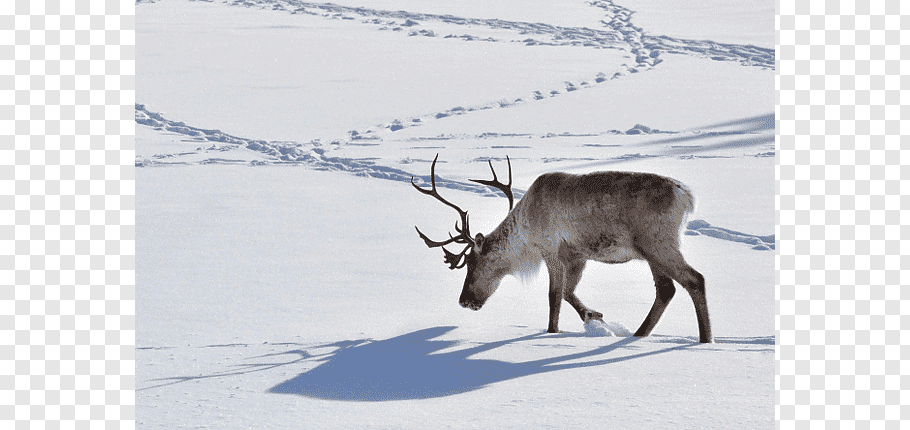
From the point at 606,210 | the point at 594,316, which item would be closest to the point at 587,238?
the point at 606,210

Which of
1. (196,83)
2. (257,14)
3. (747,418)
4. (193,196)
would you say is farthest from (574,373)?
(257,14)

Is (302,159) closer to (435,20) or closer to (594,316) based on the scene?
(594,316)

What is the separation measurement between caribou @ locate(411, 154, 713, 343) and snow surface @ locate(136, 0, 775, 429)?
9.9 inches

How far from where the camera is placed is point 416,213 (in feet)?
28.7

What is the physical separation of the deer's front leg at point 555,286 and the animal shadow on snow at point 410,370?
36cm

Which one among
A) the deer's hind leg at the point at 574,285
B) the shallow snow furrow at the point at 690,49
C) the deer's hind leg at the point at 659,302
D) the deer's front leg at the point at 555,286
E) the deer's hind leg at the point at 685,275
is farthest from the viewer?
the shallow snow furrow at the point at 690,49

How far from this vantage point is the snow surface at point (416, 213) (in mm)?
4270

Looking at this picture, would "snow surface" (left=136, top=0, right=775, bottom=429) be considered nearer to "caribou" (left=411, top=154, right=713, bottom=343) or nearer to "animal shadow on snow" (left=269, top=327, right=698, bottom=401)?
"animal shadow on snow" (left=269, top=327, right=698, bottom=401)

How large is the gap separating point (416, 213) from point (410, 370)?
4198 mm

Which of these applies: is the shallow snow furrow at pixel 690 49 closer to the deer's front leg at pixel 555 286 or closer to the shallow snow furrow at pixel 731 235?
the shallow snow furrow at pixel 731 235

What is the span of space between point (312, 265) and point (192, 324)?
5.05ft

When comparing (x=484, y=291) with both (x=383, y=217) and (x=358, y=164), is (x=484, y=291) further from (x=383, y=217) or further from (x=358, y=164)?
(x=358, y=164)

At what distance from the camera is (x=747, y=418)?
384 cm

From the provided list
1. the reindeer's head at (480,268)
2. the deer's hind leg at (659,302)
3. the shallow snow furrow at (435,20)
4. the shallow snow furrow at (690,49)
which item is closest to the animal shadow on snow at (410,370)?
the deer's hind leg at (659,302)
